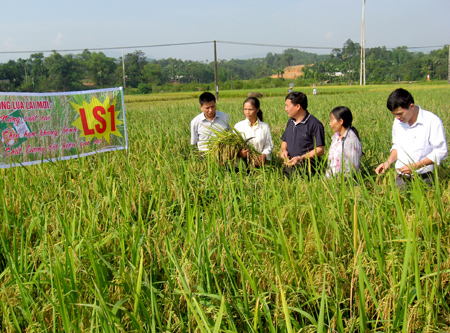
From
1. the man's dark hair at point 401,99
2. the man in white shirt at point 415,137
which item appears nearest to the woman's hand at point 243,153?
the man in white shirt at point 415,137

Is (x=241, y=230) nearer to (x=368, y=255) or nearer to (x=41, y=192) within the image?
(x=368, y=255)

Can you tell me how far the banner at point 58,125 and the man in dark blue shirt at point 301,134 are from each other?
5.73 ft

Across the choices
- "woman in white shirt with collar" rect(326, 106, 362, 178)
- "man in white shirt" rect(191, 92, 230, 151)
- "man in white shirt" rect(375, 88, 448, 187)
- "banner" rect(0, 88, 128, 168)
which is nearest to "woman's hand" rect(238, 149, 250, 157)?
"man in white shirt" rect(191, 92, 230, 151)

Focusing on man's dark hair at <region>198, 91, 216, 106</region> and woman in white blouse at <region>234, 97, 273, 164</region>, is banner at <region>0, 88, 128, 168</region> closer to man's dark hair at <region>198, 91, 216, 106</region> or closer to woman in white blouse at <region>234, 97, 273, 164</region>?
man's dark hair at <region>198, 91, 216, 106</region>

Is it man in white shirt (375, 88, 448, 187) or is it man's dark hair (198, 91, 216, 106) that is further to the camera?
man's dark hair (198, 91, 216, 106)

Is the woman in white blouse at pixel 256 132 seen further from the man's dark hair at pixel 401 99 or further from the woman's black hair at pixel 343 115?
the man's dark hair at pixel 401 99

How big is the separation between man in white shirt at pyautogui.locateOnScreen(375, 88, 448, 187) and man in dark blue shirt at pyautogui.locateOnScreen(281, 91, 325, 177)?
0.58 meters

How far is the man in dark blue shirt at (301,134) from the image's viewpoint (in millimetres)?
3408

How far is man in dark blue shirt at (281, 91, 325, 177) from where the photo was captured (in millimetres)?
3408

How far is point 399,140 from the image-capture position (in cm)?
313

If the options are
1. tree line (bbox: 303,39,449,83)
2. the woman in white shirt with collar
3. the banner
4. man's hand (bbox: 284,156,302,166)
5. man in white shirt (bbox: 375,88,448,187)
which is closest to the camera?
man in white shirt (bbox: 375,88,448,187)

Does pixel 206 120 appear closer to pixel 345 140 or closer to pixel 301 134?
pixel 301 134

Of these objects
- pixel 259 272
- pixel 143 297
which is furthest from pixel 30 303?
pixel 259 272

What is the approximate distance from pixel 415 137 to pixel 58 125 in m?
3.19
